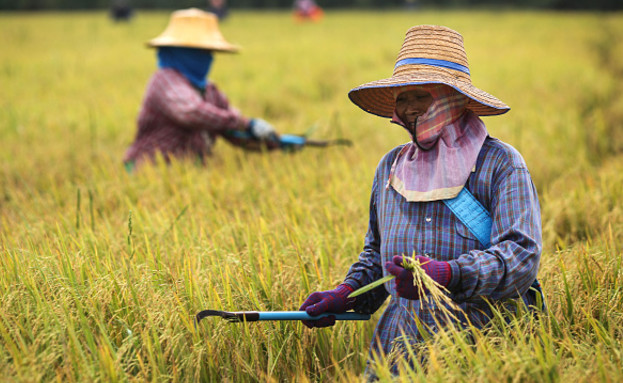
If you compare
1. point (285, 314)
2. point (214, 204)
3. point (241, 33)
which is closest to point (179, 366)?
point (285, 314)

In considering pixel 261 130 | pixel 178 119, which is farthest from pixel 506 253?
pixel 178 119

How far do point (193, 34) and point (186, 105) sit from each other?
539mm

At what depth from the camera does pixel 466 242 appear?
159 centimetres

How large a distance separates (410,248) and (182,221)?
1569 millimetres

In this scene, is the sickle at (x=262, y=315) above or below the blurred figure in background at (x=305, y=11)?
below

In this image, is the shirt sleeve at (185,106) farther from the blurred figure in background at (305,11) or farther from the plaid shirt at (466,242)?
the blurred figure in background at (305,11)

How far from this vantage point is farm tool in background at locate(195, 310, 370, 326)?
1.66m

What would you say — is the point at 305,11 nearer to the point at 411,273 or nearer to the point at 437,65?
the point at 437,65

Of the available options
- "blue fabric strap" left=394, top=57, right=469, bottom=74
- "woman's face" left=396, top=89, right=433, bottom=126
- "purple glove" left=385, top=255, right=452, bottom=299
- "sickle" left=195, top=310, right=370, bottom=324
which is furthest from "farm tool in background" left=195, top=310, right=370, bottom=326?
"blue fabric strap" left=394, top=57, right=469, bottom=74

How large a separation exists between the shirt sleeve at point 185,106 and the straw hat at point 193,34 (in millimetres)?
237

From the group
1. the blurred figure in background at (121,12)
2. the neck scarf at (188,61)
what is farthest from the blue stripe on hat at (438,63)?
the blurred figure in background at (121,12)

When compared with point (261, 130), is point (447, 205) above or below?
above

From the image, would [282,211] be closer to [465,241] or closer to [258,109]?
[465,241]

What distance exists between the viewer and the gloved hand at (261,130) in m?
4.12
